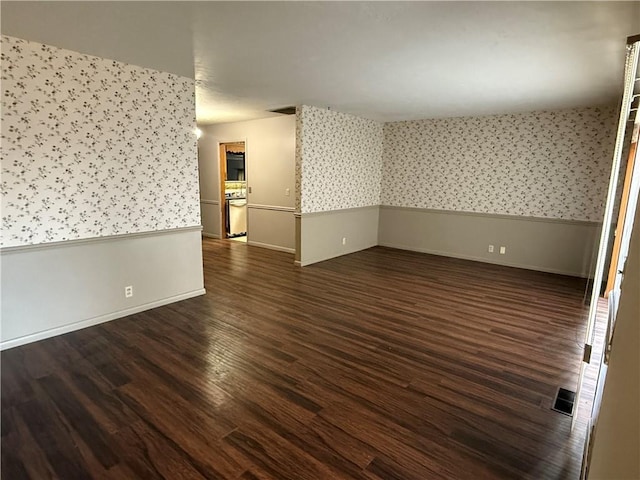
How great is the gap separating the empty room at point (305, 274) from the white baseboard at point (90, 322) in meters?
0.02

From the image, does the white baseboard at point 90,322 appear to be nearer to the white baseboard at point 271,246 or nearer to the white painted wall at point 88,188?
the white painted wall at point 88,188

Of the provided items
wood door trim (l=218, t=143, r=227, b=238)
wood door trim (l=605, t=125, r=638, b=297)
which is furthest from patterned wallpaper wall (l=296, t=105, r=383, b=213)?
wood door trim (l=605, t=125, r=638, b=297)

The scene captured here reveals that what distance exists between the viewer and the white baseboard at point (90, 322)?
2.99 metres

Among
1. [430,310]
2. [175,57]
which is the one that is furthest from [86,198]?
[430,310]

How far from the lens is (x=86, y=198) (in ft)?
10.7

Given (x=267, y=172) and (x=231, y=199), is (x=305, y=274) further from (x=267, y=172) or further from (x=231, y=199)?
(x=231, y=199)

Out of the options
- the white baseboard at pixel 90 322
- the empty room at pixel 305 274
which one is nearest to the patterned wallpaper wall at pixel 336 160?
the empty room at pixel 305 274

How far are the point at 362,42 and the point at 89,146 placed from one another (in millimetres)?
2530

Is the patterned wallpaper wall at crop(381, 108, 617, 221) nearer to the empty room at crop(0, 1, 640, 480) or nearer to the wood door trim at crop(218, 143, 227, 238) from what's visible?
the empty room at crop(0, 1, 640, 480)

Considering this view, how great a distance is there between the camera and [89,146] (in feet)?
10.6

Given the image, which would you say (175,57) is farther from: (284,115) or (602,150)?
(602,150)

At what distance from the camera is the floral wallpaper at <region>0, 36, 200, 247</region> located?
283 cm

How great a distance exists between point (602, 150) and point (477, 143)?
1.70 metres

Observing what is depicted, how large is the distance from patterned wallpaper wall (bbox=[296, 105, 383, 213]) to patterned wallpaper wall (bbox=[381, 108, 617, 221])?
0.43m
